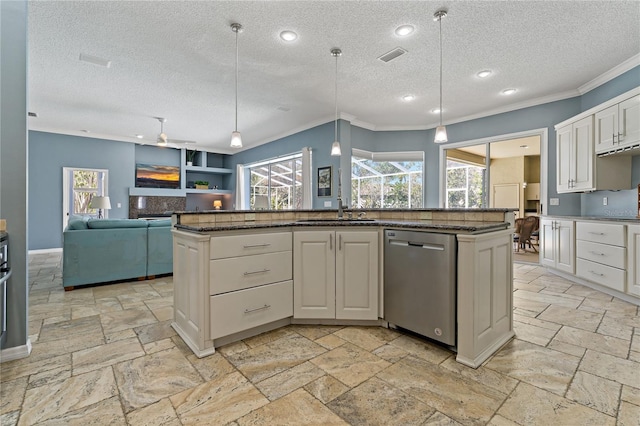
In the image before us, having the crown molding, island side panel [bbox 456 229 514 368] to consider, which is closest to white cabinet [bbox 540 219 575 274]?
the crown molding

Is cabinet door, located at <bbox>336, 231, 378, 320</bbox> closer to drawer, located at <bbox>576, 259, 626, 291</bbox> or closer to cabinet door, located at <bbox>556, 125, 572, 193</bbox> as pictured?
drawer, located at <bbox>576, 259, 626, 291</bbox>

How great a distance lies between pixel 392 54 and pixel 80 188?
25.1 ft

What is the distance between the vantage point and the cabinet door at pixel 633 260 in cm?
301

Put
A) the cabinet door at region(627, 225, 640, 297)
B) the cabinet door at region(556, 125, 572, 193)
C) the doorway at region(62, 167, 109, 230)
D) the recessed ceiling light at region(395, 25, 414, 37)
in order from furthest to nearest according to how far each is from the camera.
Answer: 1. the doorway at region(62, 167, 109, 230)
2. the cabinet door at region(556, 125, 572, 193)
3. the cabinet door at region(627, 225, 640, 297)
4. the recessed ceiling light at region(395, 25, 414, 37)

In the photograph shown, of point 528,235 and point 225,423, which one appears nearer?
point 225,423

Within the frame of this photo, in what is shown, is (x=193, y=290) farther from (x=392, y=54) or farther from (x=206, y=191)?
(x=206, y=191)

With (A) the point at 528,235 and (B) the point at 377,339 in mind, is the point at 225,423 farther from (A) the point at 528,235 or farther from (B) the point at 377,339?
(A) the point at 528,235

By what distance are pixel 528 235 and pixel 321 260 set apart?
5735mm

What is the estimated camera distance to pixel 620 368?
1.85 meters

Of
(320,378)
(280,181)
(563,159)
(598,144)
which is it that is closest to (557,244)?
(563,159)

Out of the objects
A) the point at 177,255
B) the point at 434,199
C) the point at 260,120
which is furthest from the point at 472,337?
the point at 260,120

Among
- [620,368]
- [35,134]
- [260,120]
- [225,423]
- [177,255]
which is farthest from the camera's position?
[35,134]

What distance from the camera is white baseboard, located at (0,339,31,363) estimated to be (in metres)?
1.94

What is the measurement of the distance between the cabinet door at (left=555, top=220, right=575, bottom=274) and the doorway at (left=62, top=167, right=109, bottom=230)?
9.16 meters
